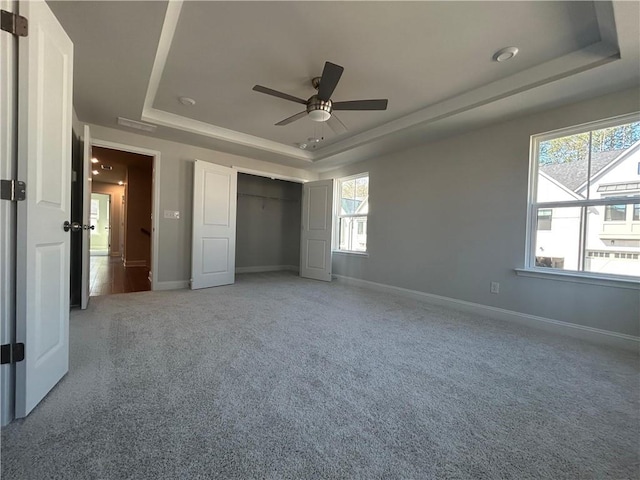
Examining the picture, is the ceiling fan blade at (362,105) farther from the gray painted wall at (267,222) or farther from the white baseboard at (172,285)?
the gray painted wall at (267,222)

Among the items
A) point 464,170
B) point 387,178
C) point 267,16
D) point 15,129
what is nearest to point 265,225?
point 387,178

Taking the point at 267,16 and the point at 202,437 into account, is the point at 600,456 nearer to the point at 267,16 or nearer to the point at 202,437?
the point at 202,437

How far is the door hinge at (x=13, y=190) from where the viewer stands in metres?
1.22

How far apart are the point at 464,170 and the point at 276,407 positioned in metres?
3.62

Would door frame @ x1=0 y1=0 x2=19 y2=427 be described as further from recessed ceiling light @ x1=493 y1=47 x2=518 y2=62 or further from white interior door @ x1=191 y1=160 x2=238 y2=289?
recessed ceiling light @ x1=493 y1=47 x2=518 y2=62

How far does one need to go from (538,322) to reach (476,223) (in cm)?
131

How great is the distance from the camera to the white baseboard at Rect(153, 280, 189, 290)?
4230 millimetres

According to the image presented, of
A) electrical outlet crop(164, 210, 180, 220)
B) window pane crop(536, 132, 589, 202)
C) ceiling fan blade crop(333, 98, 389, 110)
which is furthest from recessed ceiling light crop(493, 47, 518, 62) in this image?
electrical outlet crop(164, 210, 180, 220)

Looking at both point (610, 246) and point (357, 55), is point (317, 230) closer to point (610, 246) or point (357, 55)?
point (357, 55)

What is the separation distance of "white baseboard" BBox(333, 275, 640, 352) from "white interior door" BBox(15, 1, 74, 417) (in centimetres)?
397

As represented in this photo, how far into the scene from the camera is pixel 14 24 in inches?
49.4

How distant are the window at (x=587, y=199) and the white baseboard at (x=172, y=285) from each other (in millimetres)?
4897

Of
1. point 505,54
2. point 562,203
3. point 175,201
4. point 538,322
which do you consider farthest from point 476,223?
point 175,201

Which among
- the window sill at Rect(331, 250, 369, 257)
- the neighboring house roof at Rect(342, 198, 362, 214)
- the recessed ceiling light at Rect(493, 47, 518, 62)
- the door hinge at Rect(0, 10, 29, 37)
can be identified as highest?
the recessed ceiling light at Rect(493, 47, 518, 62)
